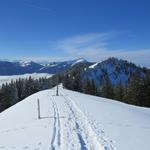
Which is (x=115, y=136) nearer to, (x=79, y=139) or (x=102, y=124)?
(x=79, y=139)

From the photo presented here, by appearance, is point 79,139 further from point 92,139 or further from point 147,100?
point 147,100

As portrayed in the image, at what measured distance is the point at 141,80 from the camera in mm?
58344

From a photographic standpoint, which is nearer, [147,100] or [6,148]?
[6,148]

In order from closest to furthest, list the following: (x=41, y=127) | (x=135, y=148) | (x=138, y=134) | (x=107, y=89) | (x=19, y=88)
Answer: (x=135, y=148) → (x=138, y=134) → (x=41, y=127) → (x=107, y=89) → (x=19, y=88)

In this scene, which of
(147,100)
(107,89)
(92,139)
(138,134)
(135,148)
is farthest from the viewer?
(107,89)

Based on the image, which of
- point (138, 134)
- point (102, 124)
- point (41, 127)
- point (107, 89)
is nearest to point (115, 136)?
point (138, 134)

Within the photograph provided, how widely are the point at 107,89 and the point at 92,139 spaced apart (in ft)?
212

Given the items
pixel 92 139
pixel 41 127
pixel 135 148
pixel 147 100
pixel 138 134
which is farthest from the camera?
pixel 147 100

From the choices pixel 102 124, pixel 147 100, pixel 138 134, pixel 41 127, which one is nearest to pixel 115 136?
pixel 138 134

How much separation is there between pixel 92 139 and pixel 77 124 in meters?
4.40

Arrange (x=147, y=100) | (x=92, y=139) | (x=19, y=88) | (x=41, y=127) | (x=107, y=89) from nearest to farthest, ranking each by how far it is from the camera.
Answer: (x=92, y=139) < (x=41, y=127) < (x=147, y=100) < (x=107, y=89) < (x=19, y=88)

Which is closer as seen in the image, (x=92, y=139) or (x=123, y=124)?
(x=92, y=139)

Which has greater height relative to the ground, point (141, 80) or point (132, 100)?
point (141, 80)

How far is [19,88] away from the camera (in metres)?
111
